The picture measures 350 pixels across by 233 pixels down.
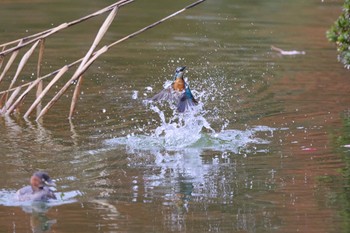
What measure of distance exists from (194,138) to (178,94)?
0.81 meters

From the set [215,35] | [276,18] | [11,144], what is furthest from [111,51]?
[11,144]

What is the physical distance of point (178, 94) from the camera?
9.40 metres

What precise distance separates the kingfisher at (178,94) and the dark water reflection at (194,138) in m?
0.49

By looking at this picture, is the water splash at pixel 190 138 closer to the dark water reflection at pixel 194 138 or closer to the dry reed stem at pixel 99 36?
the dark water reflection at pixel 194 138

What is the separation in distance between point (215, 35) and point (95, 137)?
22.8ft

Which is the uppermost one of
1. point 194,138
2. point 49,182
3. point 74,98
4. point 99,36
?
point 99,36

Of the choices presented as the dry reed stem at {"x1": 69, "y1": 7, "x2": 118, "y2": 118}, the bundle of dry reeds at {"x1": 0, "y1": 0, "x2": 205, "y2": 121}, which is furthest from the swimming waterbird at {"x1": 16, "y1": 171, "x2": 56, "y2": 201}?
the dry reed stem at {"x1": 69, "y1": 7, "x2": 118, "y2": 118}

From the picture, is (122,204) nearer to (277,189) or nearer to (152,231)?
(152,231)

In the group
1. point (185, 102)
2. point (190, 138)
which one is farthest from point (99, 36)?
point (190, 138)

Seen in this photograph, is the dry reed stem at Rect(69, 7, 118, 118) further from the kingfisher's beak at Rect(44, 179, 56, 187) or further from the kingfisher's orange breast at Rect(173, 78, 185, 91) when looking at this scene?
the kingfisher's beak at Rect(44, 179, 56, 187)

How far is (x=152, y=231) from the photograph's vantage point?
6945 mm

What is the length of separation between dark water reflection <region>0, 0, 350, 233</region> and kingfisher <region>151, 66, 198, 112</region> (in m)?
0.49

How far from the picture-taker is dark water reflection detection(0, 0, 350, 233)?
743 cm

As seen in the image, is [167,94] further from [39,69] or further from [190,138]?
[39,69]
